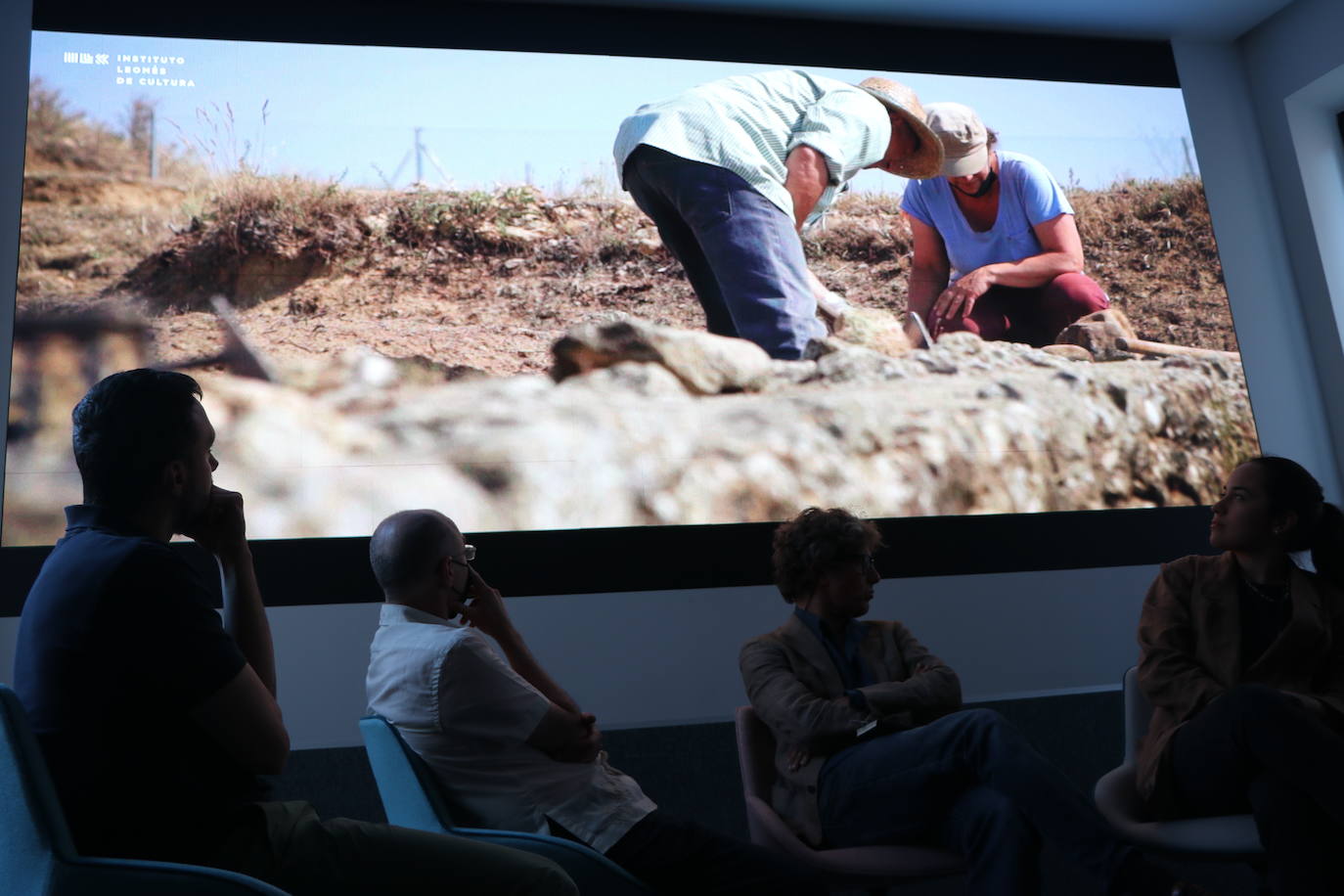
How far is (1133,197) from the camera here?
156 inches

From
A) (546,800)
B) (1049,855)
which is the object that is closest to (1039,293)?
(1049,855)

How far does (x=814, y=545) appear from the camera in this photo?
2.58 m

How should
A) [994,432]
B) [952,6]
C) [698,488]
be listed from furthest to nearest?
1. [952,6]
2. [994,432]
3. [698,488]

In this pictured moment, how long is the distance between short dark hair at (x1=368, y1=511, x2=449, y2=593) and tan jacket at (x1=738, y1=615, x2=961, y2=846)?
821 mm

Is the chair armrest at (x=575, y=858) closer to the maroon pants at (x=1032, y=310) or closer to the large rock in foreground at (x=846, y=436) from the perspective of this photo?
the large rock in foreground at (x=846, y=436)

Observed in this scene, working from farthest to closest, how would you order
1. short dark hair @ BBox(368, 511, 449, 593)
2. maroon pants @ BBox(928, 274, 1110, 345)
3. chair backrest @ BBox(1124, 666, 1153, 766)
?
maroon pants @ BBox(928, 274, 1110, 345)
chair backrest @ BBox(1124, 666, 1153, 766)
short dark hair @ BBox(368, 511, 449, 593)

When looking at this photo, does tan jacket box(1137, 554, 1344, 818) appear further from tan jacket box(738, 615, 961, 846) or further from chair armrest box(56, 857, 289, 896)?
chair armrest box(56, 857, 289, 896)

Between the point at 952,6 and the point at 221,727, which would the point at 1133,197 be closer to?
the point at 952,6

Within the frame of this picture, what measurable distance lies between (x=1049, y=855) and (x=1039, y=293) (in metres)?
1.91

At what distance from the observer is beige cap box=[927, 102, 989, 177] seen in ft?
12.6

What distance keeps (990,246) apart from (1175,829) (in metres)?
2.17

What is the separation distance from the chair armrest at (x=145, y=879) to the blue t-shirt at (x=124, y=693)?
0.07 m

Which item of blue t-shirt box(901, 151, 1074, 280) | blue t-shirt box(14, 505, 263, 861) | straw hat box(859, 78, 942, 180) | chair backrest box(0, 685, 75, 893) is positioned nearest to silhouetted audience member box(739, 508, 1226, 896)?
blue t-shirt box(14, 505, 263, 861)

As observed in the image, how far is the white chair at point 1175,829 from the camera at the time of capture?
2.22m
